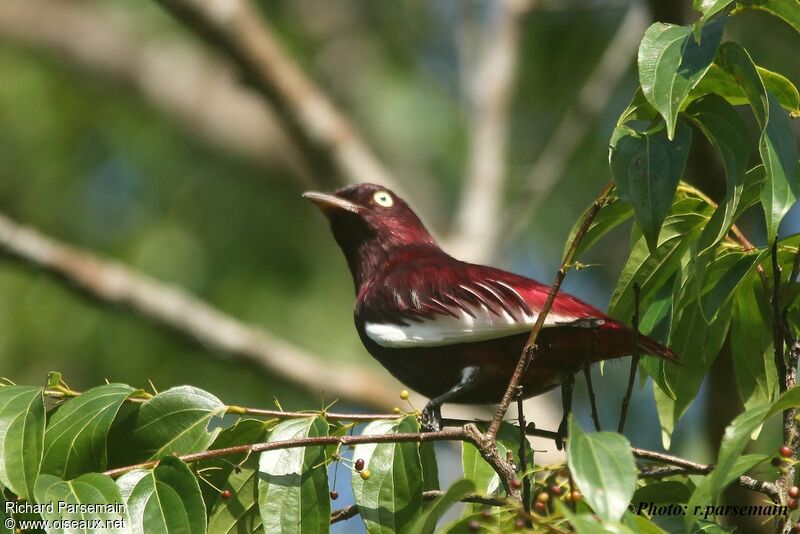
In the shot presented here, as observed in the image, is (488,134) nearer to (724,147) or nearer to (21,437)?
(724,147)

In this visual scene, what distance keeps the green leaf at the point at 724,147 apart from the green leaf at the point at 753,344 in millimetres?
597

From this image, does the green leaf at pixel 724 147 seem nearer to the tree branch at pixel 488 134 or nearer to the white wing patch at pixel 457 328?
the white wing patch at pixel 457 328

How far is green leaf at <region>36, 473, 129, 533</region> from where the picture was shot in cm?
190

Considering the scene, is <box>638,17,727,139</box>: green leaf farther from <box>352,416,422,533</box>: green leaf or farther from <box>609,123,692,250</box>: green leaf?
<box>352,416,422,533</box>: green leaf

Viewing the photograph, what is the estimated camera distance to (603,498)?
1.54 meters

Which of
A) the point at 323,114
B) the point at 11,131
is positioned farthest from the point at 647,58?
the point at 11,131

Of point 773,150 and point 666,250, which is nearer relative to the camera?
point 773,150

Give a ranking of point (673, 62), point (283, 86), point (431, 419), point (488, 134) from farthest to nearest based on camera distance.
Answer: point (488, 134), point (283, 86), point (431, 419), point (673, 62)

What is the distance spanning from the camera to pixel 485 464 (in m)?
2.23

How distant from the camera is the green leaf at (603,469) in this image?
5.00 ft

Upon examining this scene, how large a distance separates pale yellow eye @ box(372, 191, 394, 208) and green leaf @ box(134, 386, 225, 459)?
1.67 m

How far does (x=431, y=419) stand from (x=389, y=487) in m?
0.40

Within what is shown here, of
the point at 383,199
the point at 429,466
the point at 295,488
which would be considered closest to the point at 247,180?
the point at 383,199

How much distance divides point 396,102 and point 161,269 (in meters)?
2.79
